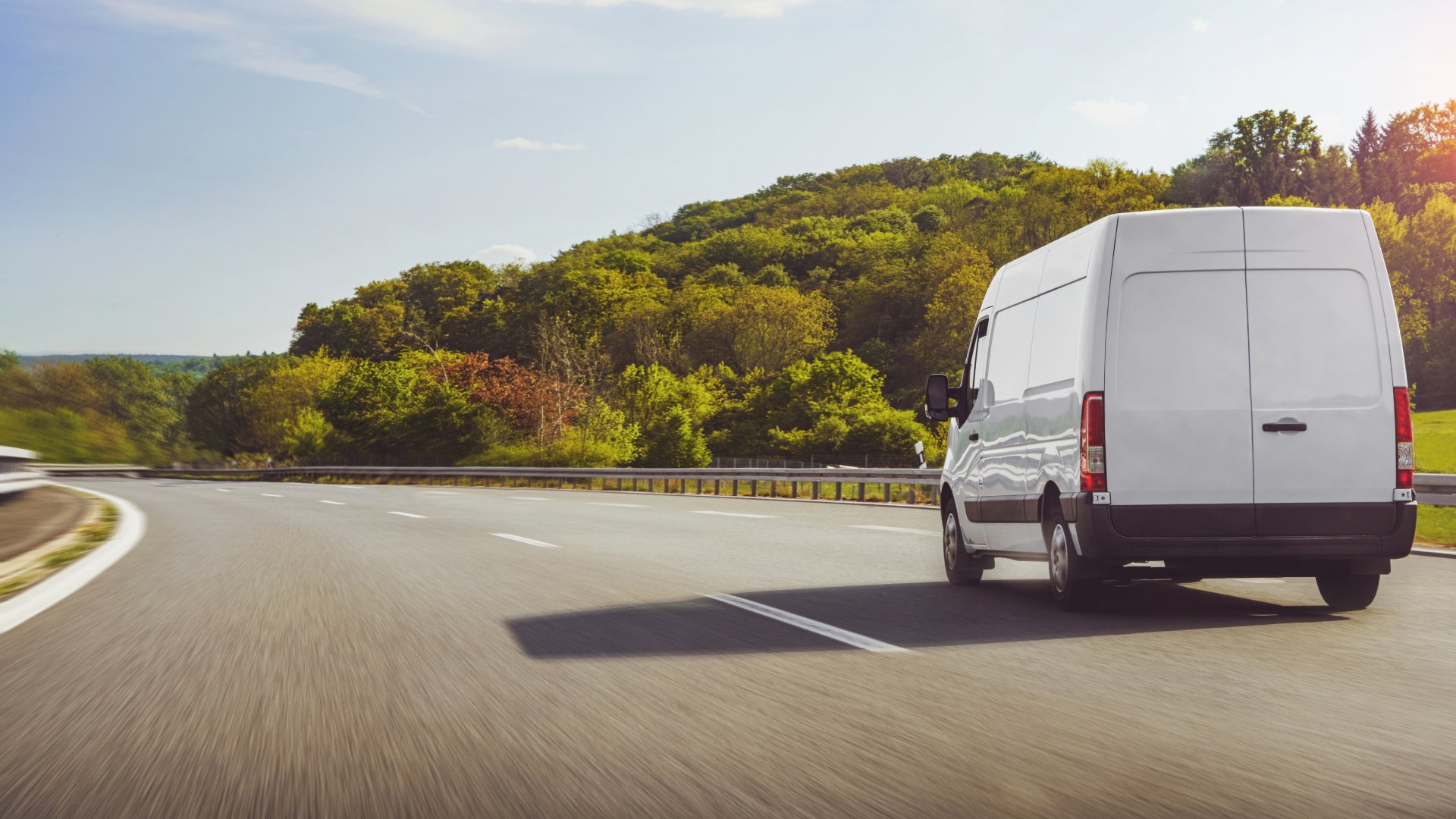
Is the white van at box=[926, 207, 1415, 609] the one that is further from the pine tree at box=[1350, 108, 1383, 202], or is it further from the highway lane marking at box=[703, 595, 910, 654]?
the pine tree at box=[1350, 108, 1383, 202]

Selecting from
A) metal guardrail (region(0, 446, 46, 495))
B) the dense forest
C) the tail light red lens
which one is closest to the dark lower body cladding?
the tail light red lens

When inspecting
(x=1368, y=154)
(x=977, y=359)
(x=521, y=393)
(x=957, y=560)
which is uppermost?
(x=1368, y=154)

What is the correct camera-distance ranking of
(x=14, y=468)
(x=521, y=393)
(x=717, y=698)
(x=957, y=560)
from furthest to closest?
(x=521, y=393) → (x=14, y=468) → (x=957, y=560) → (x=717, y=698)

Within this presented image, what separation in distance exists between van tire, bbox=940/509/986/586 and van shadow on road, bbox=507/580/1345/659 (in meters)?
0.25

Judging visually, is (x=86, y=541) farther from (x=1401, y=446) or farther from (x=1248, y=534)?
(x=1401, y=446)

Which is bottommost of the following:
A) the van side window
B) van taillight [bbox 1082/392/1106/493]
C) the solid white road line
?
the solid white road line

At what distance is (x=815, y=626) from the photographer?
7.22m

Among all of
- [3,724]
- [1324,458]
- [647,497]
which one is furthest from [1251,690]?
[647,497]

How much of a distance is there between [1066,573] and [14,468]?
1685 centimetres

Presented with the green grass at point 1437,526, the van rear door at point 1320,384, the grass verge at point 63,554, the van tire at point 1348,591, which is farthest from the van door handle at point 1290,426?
the grass verge at point 63,554

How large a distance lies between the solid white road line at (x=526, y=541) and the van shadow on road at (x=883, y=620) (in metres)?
4.60

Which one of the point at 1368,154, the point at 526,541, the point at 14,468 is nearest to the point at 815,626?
the point at 526,541

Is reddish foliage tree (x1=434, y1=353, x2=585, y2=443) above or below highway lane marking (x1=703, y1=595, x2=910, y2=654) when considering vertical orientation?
above

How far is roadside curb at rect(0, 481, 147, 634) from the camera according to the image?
810 cm
